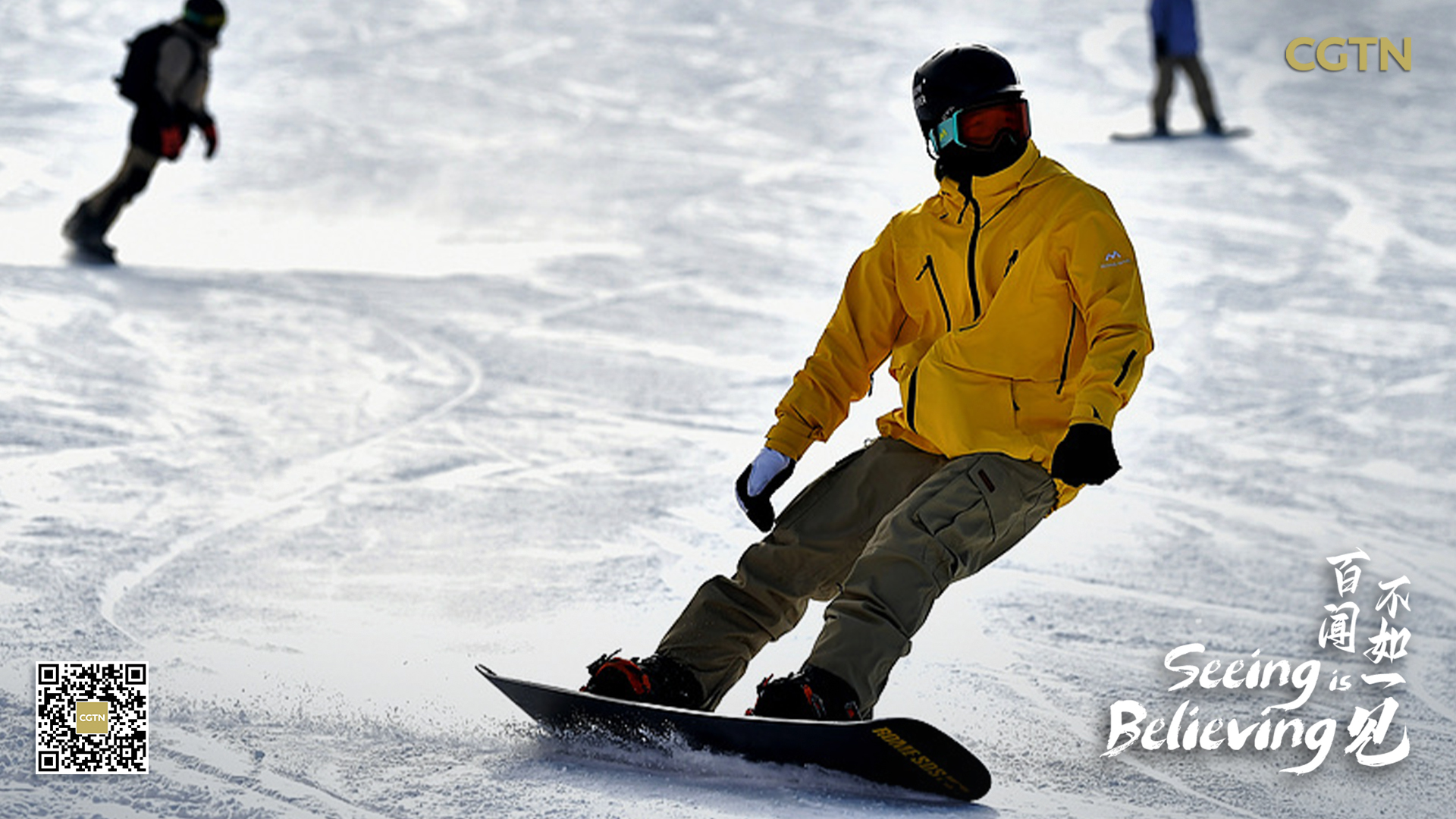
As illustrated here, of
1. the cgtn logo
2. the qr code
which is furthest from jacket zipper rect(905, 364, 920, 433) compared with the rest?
the cgtn logo

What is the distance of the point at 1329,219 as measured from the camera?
10.8 metres

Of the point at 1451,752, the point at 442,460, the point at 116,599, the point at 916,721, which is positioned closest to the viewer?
the point at 916,721

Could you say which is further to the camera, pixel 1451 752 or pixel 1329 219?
pixel 1329 219

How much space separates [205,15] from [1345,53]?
40.9ft

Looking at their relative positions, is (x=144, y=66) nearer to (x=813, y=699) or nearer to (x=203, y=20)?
(x=203, y=20)

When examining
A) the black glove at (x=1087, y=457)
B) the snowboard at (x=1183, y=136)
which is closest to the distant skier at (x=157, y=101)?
the black glove at (x=1087, y=457)

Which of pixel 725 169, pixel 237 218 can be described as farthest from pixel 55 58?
pixel 725 169

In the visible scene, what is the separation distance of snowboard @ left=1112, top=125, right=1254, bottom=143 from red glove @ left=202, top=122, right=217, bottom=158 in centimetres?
730

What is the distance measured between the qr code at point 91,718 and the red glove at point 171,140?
573cm

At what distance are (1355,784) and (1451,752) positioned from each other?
38cm

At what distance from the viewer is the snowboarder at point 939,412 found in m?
3.11

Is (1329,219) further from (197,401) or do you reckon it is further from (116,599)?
(116,599)

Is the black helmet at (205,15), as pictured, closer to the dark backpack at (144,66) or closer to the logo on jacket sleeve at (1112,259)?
the dark backpack at (144,66)

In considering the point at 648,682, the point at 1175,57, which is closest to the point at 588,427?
the point at 648,682
